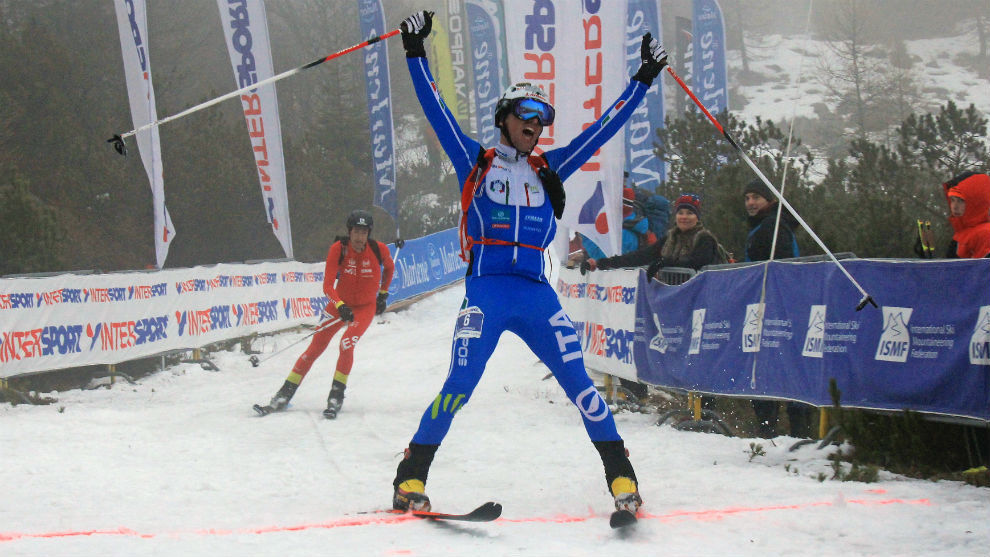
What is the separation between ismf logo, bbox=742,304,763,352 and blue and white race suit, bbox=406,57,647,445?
9.41ft

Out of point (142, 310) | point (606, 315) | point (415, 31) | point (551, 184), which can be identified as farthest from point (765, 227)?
point (142, 310)

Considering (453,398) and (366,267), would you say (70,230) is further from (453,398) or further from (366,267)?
(453,398)

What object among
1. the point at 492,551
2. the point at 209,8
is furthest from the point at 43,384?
the point at 209,8

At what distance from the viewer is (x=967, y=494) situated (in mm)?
4789

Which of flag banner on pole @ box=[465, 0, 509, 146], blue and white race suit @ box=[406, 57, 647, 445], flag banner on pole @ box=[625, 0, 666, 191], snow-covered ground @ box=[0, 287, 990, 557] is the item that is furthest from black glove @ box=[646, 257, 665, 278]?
flag banner on pole @ box=[465, 0, 509, 146]

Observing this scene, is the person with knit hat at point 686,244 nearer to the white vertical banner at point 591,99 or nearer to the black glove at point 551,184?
the white vertical banner at point 591,99

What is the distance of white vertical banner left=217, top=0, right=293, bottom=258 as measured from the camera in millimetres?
17484

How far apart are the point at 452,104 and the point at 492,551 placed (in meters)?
28.1

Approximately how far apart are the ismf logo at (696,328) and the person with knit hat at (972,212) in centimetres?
222

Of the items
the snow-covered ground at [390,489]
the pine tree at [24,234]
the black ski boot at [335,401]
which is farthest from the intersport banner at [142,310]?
the black ski boot at [335,401]

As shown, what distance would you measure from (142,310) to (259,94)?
635 cm

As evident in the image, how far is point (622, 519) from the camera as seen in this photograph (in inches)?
169

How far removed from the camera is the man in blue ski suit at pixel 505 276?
15.6 ft

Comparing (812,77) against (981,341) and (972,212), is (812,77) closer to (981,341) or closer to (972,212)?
(972,212)
